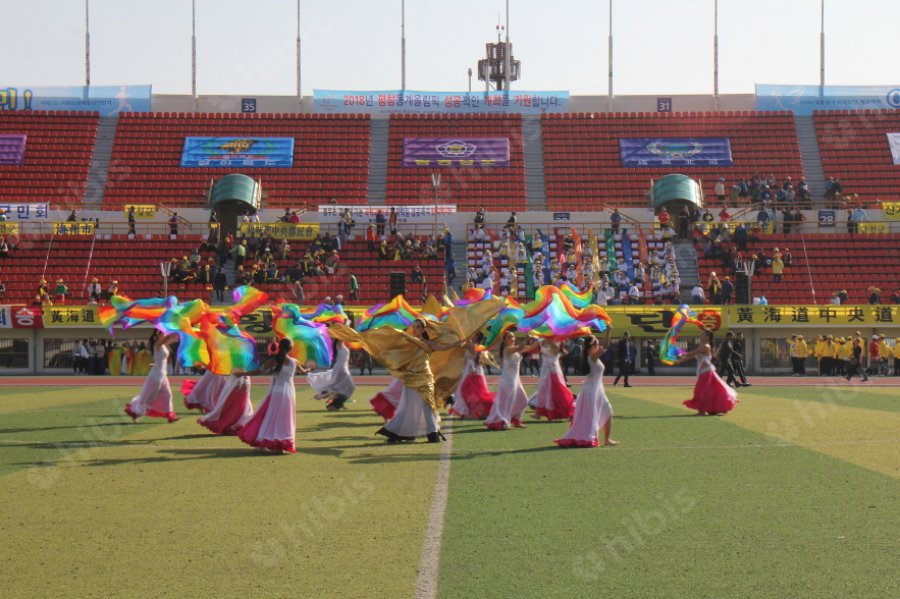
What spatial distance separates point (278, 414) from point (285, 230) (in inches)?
1266

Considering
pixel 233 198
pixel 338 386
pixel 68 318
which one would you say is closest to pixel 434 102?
pixel 233 198

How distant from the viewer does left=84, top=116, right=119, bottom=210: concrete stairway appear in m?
54.5

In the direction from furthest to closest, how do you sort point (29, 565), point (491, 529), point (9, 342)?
point (9, 342), point (491, 529), point (29, 565)

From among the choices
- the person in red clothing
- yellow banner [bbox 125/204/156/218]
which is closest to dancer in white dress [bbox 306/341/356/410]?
the person in red clothing

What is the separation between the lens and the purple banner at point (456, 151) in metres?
57.3

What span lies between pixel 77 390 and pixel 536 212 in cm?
2513

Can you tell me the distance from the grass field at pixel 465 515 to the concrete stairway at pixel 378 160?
3706 cm

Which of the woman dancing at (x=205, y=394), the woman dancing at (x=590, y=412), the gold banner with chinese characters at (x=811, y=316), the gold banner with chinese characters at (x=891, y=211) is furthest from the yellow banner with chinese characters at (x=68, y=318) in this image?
the gold banner with chinese characters at (x=891, y=211)

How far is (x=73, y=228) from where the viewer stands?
1887 inches

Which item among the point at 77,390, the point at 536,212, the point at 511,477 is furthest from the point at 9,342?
the point at 511,477

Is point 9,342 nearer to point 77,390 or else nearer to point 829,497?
point 77,390

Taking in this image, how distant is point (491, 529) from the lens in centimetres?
1020

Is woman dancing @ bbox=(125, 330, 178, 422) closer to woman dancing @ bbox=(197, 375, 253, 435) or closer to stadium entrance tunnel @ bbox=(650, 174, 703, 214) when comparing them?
woman dancing @ bbox=(197, 375, 253, 435)

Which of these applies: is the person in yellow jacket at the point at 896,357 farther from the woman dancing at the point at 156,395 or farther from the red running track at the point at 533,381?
the woman dancing at the point at 156,395
